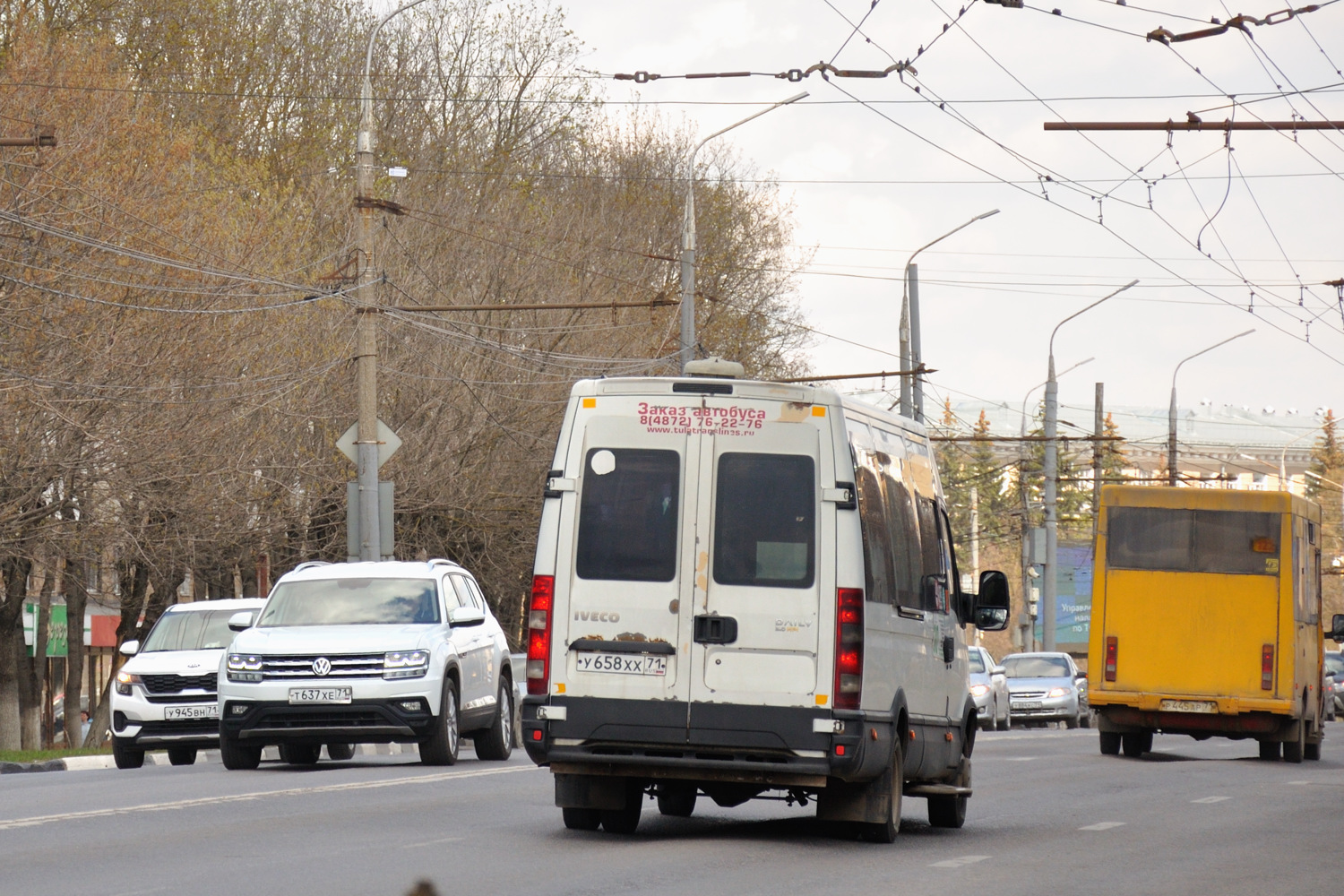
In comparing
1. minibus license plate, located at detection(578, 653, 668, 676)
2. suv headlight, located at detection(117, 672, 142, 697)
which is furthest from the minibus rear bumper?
suv headlight, located at detection(117, 672, 142, 697)

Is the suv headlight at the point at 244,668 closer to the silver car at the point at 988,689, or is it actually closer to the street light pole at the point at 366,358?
the street light pole at the point at 366,358

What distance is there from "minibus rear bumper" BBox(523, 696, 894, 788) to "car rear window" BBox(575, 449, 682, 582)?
0.72 metres

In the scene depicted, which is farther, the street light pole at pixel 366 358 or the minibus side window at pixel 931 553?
the street light pole at pixel 366 358

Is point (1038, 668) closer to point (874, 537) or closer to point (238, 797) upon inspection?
point (238, 797)

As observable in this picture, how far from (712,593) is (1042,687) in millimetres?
31539

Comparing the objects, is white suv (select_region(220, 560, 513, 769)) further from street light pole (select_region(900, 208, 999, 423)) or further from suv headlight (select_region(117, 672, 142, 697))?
street light pole (select_region(900, 208, 999, 423))

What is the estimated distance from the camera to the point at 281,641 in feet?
57.0

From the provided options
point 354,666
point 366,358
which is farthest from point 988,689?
point 354,666

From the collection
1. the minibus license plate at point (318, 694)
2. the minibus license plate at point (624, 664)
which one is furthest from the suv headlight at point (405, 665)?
the minibus license plate at point (624, 664)

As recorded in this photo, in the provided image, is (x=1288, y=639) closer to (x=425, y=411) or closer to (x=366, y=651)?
(x=366, y=651)

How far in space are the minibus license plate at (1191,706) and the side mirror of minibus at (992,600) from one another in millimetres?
10314

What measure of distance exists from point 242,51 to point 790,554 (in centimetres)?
3167

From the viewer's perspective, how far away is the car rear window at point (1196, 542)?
75.5 feet

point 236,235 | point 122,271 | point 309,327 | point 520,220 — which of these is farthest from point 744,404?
point 520,220
